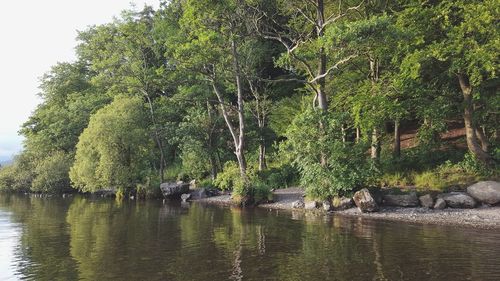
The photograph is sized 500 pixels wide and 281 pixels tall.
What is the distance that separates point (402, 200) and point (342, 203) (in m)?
3.46

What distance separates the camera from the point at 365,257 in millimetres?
14656

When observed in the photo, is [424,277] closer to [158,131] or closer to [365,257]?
[365,257]

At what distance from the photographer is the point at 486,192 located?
22.6m

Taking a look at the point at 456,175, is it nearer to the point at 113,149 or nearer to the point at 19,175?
the point at 113,149

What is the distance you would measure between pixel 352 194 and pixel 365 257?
1178 cm

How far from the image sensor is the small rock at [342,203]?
26.0 meters

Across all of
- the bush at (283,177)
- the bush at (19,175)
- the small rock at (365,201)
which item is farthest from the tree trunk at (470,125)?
A: the bush at (19,175)

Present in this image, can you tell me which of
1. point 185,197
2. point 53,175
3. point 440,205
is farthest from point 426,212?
point 53,175

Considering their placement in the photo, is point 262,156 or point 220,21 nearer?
point 220,21

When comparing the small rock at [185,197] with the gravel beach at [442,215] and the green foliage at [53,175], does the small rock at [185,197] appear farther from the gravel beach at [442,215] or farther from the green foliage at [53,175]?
the green foliage at [53,175]

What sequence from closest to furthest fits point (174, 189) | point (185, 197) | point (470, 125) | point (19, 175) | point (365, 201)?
1. point (365, 201)
2. point (470, 125)
3. point (185, 197)
4. point (174, 189)
5. point (19, 175)

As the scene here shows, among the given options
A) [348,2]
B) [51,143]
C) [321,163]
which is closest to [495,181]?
[321,163]

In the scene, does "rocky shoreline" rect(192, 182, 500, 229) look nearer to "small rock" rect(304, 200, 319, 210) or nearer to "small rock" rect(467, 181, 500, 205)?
"small rock" rect(304, 200, 319, 210)

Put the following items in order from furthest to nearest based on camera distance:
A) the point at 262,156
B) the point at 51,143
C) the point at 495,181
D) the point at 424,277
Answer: the point at 51,143, the point at 262,156, the point at 495,181, the point at 424,277
